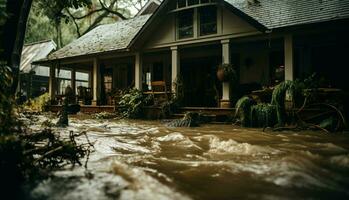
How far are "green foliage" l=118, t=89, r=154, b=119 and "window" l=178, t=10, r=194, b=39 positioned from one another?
308 cm

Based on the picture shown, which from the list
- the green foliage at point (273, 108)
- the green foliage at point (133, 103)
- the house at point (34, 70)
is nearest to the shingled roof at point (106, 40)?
the green foliage at point (133, 103)

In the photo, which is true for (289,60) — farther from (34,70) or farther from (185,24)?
(34,70)

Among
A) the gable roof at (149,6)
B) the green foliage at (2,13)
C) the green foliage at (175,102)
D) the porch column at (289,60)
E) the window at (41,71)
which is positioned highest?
the gable roof at (149,6)

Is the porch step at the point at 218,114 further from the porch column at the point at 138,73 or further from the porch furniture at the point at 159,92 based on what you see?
the porch column at the point at 138,73

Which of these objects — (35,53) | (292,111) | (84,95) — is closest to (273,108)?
(292,111)

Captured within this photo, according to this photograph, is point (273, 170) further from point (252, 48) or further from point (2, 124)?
point (252, 48)

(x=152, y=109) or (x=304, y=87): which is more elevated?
(x=304, y=87)

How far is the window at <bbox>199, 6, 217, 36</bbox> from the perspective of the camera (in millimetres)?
12125

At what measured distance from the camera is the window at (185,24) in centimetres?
1271

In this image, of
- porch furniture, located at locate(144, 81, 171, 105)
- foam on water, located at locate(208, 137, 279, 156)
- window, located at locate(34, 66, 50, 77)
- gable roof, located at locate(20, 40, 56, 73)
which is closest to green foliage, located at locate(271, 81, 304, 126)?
foam on water, located at locate(208, 137, 279, 156)

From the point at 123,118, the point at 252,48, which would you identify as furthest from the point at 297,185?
the point at 252,48

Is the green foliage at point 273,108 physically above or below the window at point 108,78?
below

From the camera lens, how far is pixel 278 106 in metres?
8.09

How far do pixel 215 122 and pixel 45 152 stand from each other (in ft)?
25.7
